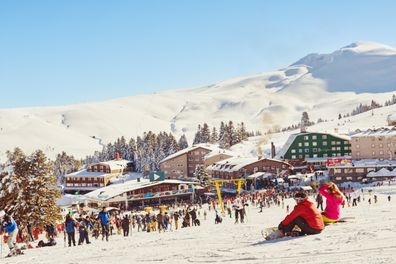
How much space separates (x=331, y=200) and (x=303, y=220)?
130 cm

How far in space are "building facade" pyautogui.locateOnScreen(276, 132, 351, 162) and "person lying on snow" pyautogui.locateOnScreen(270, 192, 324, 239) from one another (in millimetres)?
73486

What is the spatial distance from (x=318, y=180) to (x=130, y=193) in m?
23.5

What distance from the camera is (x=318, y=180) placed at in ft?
213

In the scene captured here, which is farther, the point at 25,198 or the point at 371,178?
the point at 371,178

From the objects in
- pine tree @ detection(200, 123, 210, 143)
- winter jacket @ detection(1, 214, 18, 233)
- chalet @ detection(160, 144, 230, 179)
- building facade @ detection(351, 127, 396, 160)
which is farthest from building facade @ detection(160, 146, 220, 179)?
winter jacket @ detection(1, 214, 18, 233)

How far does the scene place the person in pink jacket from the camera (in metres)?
11.8

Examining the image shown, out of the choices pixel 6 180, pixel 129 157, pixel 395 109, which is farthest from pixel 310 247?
pixel 395 109

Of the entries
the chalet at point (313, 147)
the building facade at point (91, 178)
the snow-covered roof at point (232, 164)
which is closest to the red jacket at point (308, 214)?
the snow-covered roof at point (232, 164)

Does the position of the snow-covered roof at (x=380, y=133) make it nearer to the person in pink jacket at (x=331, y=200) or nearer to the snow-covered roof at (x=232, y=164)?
the snow-covered roof at (x=232, y=164)

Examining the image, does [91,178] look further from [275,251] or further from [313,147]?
[275,251]

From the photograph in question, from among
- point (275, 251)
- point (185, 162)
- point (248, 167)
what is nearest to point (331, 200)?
point (275, 251)

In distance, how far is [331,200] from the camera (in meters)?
11.9

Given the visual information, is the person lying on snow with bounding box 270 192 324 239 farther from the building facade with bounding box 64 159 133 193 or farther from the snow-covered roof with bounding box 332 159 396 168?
the building facade with bounding box 64 159 133 193

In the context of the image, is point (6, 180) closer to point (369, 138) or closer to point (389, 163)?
point (389, 163)
